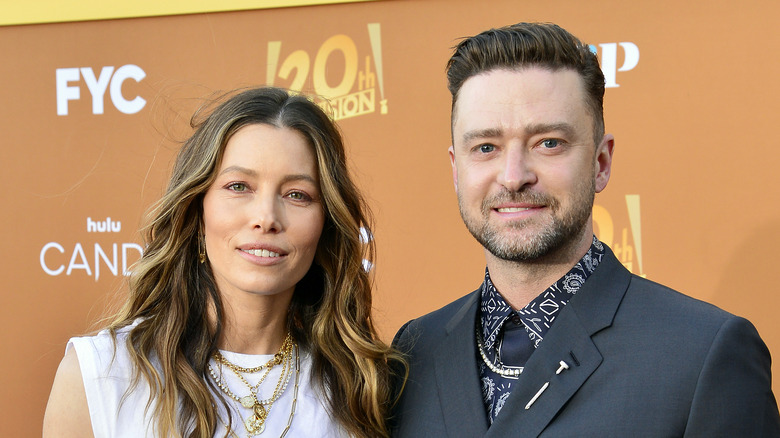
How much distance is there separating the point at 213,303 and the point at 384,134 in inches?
50.9

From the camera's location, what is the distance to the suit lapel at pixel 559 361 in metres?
1.75

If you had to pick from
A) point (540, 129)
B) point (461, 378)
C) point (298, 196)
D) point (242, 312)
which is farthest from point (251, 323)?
point (540, 129)

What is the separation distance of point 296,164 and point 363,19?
1.32 m

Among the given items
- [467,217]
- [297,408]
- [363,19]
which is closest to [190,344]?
[297,408]

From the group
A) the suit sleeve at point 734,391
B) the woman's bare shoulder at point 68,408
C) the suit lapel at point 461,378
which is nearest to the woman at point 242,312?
the woman's bare shoulder at point 68,408

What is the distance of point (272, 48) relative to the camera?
334 centimetres

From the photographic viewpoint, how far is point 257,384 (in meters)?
2.16

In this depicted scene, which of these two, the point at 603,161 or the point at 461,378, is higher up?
the point at 603,161

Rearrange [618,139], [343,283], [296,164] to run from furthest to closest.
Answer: [618,139] < [343,283] < [296,164]

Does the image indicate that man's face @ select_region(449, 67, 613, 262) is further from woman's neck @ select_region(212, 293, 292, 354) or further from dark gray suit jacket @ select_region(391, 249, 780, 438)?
woman's neck @ select_region(212, 293, 292, 354)

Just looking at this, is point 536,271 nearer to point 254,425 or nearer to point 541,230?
point 541,230

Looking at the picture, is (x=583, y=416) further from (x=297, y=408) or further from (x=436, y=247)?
(x=436, y=247)

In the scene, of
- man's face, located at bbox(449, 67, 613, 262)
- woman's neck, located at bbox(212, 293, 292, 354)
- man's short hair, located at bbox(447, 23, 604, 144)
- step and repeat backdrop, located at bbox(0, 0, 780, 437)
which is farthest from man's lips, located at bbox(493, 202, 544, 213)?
step and repeat backdrop, located at bbox(0, 0, 780, 437)

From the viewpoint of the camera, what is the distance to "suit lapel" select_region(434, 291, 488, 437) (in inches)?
72.9
